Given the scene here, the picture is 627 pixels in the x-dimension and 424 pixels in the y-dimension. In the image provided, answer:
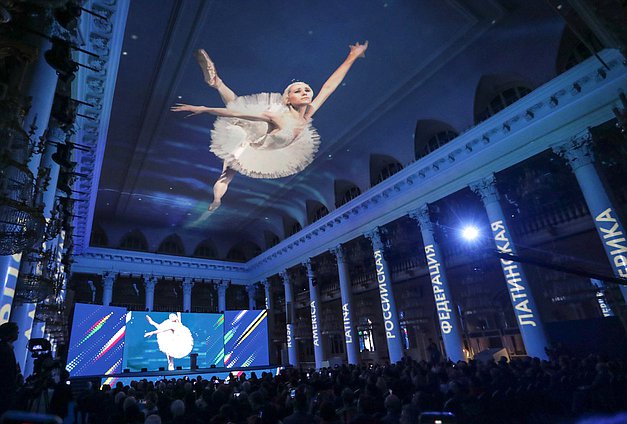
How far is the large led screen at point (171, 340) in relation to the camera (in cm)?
1823

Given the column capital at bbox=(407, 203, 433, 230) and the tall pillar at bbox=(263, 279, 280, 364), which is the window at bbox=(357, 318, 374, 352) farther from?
the column capital at bbox=(407, 203, 433, 230)

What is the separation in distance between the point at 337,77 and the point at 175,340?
16618mm

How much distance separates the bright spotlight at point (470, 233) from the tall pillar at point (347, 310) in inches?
255

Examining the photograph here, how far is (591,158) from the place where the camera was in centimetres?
1023

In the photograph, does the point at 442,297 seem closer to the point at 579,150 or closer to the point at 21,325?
the point at 579,150

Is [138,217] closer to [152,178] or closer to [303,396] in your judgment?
[152,178]

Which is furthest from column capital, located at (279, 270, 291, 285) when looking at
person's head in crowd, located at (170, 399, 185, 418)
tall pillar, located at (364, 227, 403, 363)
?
person's head in crowd, located at (170, 399, 185, 418)

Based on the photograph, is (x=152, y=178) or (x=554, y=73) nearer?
(x=554, y=73)

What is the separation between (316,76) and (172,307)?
2156 centimetres

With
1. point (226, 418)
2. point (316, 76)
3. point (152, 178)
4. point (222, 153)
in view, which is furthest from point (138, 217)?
point (226, 418)

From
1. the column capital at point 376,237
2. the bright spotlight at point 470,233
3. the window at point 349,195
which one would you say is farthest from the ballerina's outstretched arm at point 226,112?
the bright spotlight at point 470,233

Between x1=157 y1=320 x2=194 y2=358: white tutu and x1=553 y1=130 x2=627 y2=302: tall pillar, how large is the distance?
64.2 feet

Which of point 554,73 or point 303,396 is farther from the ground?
point 554,73

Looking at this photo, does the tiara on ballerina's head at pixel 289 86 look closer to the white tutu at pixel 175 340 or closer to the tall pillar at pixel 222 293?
the white tutu at pixel 175 340
